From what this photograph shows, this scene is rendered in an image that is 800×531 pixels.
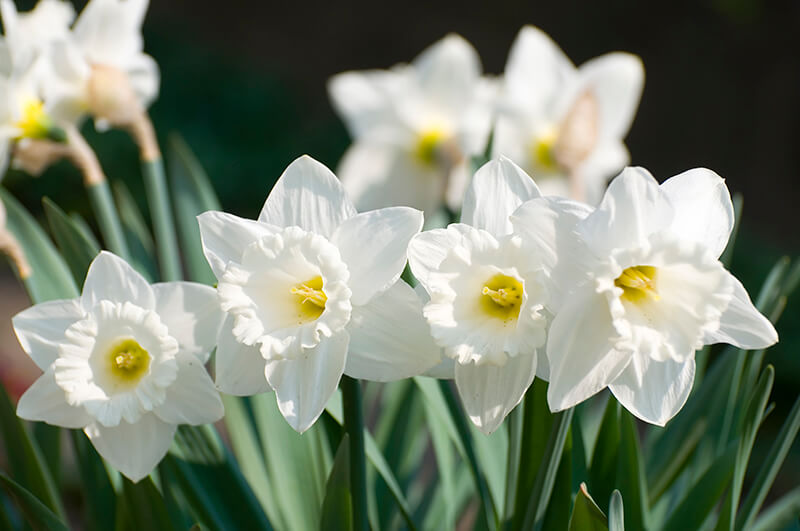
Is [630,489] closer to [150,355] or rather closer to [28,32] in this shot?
[150,355]

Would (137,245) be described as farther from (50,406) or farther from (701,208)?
(701,208)

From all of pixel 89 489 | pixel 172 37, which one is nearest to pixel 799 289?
pixel 89 489

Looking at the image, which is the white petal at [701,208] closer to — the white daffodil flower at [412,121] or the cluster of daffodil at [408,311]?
the cluster of daffodil at [408,311]

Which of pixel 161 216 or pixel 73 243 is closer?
pixel 73 243

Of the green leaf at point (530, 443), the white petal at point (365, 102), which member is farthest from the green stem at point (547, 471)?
the white petal at point (365, 102)

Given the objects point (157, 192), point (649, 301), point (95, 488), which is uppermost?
point (649, 301)

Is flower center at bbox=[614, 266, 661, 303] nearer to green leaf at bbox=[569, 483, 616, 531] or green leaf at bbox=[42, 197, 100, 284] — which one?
green leaf at bbox=[569, 483, 616, 531]

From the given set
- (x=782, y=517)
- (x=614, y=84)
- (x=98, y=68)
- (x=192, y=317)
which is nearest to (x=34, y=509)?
(x=192, y=317)
